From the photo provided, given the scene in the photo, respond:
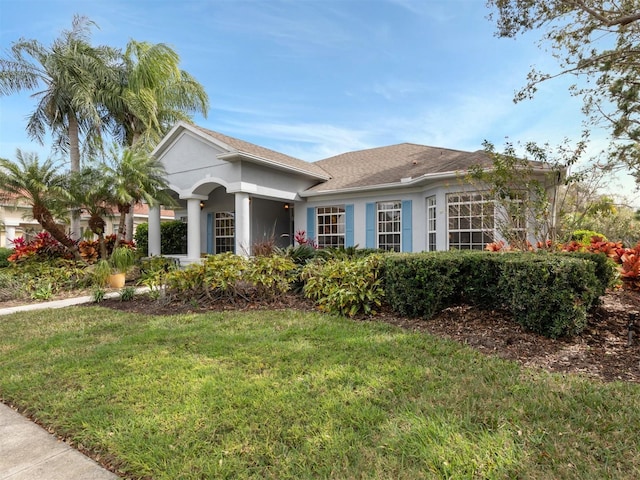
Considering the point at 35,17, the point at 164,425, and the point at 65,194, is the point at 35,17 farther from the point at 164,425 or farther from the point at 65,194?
the point at 164,425

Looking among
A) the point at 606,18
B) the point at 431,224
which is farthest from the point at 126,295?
the point at 606,18

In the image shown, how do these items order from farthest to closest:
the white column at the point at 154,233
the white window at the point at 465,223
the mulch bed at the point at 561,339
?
1. the white column at the point at 154,233
2. the white window at the point at 465,223
3. the mulch bed at the point at 561,339

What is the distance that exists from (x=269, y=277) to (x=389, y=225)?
6513 millimetres

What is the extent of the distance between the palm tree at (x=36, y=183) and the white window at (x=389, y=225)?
389 inches

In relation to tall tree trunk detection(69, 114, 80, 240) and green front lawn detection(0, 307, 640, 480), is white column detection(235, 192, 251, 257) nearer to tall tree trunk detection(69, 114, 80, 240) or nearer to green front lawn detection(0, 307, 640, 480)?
green front lawn detection(0, 307, 640, 480)

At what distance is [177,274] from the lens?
22.8 feet

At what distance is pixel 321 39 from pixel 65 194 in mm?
9121

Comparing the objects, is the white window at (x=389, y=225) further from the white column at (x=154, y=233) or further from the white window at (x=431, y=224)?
the white column at (x=154, y=233)

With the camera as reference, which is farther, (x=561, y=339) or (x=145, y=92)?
(x=145, y=92)

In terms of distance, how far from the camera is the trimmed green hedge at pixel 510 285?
3.89 m

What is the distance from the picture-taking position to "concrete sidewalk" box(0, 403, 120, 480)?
2123mm

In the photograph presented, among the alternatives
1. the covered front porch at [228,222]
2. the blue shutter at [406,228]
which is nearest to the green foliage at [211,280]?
the blue shutter at [406,228]

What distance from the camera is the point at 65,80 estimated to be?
13.7 m

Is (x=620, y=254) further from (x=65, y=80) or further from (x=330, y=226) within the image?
(x=65, y=80)
